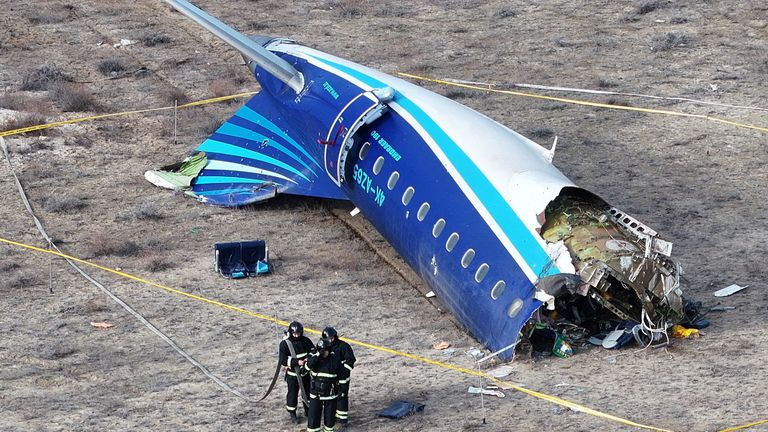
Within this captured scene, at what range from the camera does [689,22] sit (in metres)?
45.8

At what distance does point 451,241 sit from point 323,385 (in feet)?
17.7

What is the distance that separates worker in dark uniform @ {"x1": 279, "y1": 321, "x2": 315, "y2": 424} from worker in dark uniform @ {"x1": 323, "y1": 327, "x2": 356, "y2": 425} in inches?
22.6

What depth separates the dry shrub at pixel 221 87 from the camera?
1590 inches

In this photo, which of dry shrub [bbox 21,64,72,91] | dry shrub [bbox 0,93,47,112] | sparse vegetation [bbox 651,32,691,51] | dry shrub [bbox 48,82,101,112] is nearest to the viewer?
dry shrub [bbox 0,93,47,112]

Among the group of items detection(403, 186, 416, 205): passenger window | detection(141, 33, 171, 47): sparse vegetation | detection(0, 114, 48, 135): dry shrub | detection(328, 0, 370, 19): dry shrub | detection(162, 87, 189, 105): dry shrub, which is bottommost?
detection(0, 114, 48, 135): dry shrub

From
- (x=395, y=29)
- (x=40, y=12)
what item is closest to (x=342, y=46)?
(x=395, y=29)

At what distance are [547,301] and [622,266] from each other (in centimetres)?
161

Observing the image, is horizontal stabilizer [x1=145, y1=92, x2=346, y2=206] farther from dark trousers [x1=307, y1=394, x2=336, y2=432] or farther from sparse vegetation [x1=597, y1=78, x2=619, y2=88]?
sparse vegetation [x1=597, y1=78, x2=619, y2=88]

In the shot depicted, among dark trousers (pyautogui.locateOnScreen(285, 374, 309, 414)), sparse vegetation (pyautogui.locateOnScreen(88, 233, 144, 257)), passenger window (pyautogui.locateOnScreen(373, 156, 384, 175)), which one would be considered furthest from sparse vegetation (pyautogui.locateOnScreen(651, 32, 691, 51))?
dark trousers (pyautogui.locateOnScreen(285, 374, 309, 414))

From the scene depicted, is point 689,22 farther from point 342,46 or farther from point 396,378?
point 396,378

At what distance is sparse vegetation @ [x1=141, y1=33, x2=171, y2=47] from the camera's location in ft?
145

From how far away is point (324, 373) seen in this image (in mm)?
21828

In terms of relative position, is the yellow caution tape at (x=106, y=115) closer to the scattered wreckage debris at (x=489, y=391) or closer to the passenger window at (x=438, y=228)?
the passenger window at (x=438, y=228)

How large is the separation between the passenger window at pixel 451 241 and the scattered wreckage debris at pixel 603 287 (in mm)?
1849
